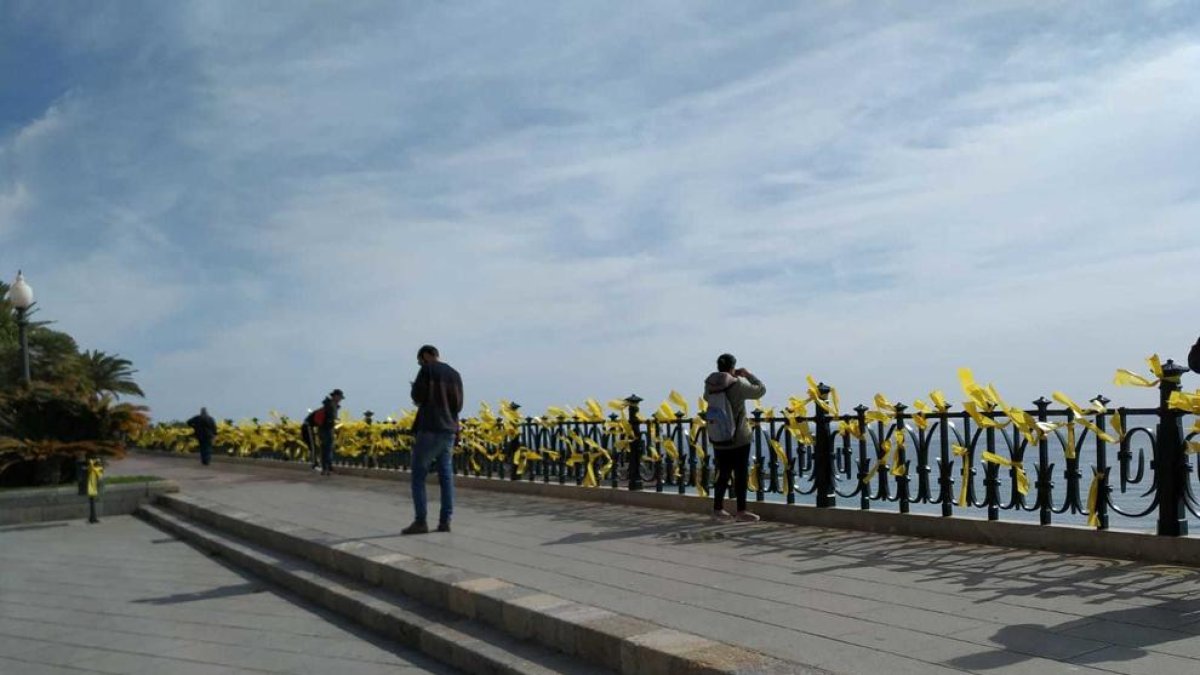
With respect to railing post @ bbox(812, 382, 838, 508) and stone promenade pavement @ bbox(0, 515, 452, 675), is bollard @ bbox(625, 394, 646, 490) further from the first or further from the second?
stone promenade pavement @ bbox(0, 515, 452, 675)

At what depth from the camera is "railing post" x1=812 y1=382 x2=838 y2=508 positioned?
933 cm

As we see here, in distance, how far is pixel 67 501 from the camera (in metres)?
15.8

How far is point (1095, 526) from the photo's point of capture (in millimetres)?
7047

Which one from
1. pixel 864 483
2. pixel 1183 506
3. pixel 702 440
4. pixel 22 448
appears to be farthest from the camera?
pixel 22 448

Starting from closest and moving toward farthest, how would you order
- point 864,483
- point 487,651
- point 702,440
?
point 487,651, point 864,483, point 702,440

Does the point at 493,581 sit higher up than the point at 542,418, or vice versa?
the point at 542,418

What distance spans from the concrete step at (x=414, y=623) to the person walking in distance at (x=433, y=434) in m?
1.20

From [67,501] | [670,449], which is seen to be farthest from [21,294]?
[670,449]

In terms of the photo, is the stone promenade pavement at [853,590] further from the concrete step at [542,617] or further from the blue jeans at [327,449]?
the blue jeans at [327,449]

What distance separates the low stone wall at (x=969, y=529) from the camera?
21.4 feet

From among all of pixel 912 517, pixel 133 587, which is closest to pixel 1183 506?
pixel 912 517

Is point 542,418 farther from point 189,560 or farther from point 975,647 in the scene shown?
point 975,647

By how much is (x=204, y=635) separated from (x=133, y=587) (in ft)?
8.76

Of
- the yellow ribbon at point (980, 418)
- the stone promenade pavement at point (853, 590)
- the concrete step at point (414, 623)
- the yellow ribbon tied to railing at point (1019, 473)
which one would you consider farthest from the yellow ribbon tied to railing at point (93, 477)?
the yellow ribbon tied to railing at point (1019, 473)
